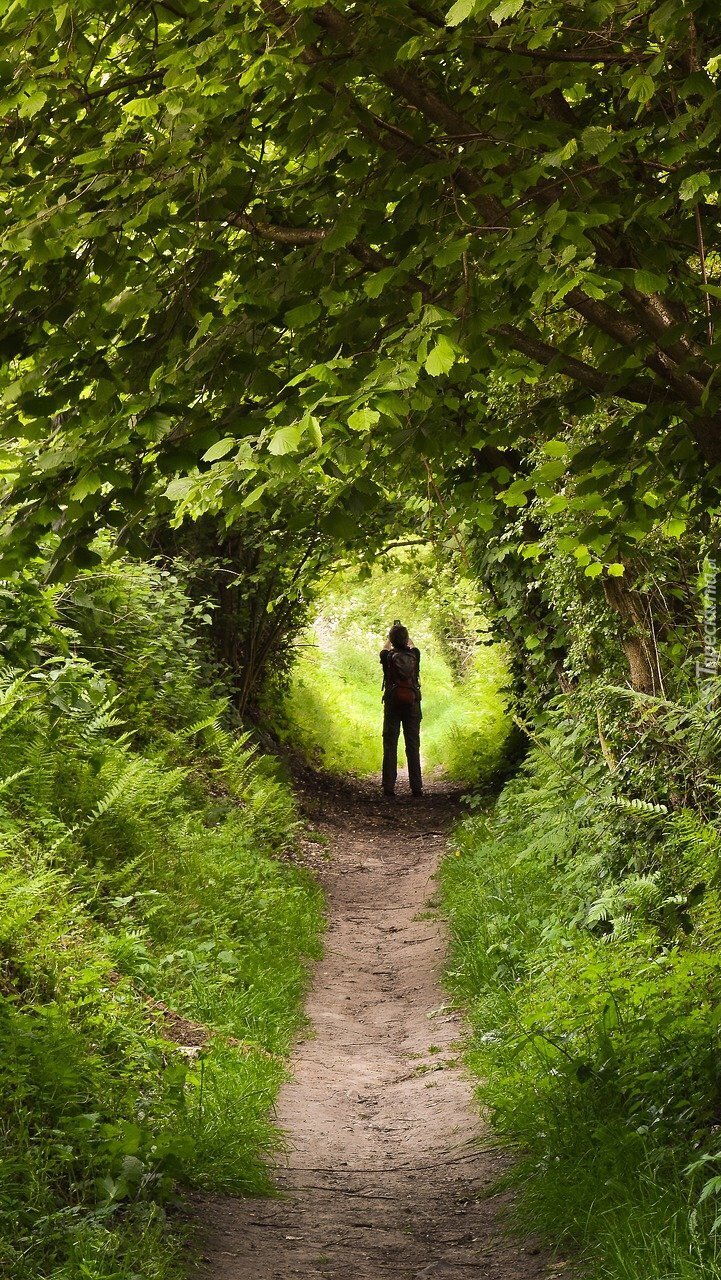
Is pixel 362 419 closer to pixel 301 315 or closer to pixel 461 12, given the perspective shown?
pixel 301 315

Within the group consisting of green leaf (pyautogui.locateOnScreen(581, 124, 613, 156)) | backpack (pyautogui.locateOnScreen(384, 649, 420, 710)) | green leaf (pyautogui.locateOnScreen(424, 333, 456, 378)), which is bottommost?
backpack (pyautogui.locateOnScreen(384, 649, 420, 710))

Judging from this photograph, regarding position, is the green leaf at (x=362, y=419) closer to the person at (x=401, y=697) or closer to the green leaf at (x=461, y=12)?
the green leaf at (x=461, y=12)

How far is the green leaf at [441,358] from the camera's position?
10.4 ft

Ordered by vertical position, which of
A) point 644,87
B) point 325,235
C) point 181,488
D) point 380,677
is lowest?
point 380,677

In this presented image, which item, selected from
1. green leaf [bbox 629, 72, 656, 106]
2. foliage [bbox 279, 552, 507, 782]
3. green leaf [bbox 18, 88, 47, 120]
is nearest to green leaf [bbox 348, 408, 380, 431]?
green leaf [bbox 629, 72, 656, 106]

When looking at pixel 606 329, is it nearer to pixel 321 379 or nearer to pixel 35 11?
pixel 321 379

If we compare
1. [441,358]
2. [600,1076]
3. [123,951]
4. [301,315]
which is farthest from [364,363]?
[123,951]

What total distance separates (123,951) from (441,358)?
4186mm

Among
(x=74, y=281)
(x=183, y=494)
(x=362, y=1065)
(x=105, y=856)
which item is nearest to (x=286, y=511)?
(x=105, y=856)

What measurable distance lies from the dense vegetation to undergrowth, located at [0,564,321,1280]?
1.6 inches

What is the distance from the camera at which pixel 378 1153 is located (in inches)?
218

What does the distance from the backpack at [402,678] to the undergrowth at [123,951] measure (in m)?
6.54

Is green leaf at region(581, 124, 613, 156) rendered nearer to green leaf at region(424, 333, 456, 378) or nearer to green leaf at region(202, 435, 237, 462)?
green leaf at region(424, 333, 456, 378)

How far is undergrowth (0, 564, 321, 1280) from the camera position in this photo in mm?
4148
